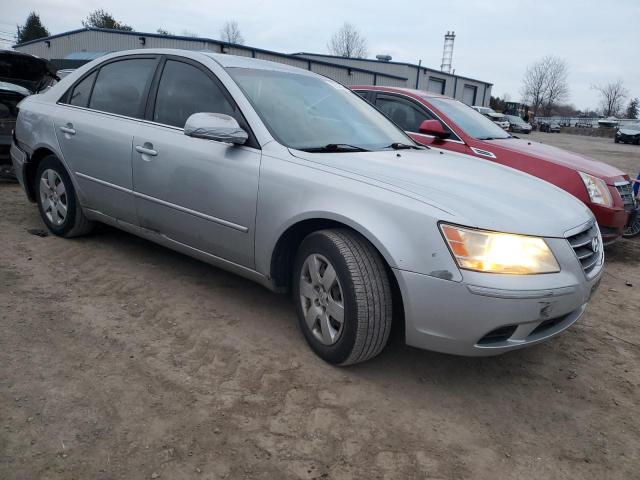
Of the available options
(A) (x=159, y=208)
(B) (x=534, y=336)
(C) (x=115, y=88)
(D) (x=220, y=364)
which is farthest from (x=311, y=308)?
(C) (x=115, y=88)

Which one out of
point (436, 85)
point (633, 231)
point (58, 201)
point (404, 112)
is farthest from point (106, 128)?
point (436, 85)

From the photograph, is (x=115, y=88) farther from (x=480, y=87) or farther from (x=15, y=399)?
(x=480, y=87)

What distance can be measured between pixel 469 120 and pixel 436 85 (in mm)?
40524

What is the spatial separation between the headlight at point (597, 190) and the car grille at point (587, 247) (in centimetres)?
200

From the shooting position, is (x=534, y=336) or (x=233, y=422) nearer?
(x=233, y=422)

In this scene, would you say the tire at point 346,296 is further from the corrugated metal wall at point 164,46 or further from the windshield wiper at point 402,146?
the corrugated metal wall at point 164,46

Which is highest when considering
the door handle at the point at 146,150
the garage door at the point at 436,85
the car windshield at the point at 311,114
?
the garage door at the point at 436,85

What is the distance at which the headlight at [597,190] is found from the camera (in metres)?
4.62

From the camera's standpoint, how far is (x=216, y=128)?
9.09 ft

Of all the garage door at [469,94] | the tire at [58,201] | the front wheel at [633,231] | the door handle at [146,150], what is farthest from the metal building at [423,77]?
the door handle at [146,150]

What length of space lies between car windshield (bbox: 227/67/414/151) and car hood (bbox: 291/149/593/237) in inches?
8.0

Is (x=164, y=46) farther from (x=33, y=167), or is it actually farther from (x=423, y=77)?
(x=423, y=77)

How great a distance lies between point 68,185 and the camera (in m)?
4.08

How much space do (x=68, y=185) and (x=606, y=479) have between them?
4.03 m
